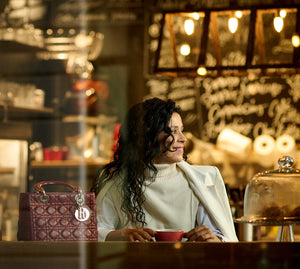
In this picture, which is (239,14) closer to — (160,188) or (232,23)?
Result: (232,23)

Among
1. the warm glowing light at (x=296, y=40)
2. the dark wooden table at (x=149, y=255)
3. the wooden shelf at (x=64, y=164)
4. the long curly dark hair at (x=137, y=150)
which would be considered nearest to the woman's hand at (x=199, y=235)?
the long curly dark hair at (x=137, y=150)

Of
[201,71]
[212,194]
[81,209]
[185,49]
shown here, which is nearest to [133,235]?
[81,209]

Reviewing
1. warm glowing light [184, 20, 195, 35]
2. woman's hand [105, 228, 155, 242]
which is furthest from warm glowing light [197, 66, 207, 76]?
woman's hand [105, 228, 155, 242]

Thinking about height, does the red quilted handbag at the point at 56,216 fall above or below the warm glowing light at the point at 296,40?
below

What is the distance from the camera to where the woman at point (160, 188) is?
215cm

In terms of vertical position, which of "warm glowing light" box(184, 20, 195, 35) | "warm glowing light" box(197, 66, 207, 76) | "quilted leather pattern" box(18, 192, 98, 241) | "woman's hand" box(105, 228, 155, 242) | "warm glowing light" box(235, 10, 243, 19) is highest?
"warm glowing light" box(235, 10, 243, 19)

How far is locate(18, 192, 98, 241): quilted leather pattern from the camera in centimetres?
176

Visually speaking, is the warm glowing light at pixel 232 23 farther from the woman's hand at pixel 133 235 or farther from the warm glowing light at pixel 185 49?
the woman's hand at pixel 133 235

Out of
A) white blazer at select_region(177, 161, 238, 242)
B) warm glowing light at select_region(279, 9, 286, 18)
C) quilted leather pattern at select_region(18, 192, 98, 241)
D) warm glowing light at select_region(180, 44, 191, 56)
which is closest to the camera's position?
quilted leather pattern at select_region(18, 192, 98, 241)

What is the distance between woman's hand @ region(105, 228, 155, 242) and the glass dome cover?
1.06 feet

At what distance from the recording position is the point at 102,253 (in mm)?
1037

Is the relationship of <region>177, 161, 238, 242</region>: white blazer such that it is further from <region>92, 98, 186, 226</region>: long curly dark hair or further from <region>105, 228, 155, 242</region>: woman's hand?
<region>105, 228, 155, 242</region>: woman's hand

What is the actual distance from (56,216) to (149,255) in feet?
2.71

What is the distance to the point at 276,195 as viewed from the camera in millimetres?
2043
